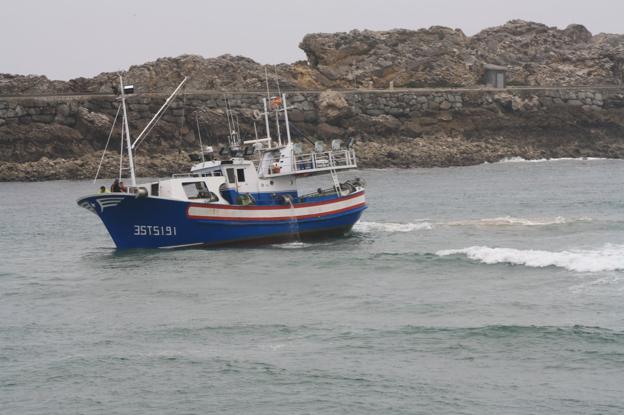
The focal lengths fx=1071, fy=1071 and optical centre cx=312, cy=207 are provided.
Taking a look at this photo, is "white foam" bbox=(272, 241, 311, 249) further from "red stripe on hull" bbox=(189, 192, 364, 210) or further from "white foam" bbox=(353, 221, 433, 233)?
"white foam" bbox=(353, 221, 433, 233)

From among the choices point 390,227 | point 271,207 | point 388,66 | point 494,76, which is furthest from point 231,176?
point 494,76

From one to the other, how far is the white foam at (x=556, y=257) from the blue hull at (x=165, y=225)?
6.93 m

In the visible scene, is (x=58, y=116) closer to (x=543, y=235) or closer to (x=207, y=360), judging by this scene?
(x=543, y=235)

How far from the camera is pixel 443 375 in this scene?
19562mm

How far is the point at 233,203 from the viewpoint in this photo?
125 feet

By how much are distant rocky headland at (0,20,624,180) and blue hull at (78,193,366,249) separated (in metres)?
39.6

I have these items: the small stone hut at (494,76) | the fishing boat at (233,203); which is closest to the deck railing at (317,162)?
the fishing boat at (233,203)

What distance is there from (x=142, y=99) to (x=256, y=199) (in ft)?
172

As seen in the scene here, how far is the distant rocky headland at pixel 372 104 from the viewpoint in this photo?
84981 mm

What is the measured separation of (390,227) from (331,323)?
18609mm

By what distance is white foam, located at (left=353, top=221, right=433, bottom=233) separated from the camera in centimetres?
4136

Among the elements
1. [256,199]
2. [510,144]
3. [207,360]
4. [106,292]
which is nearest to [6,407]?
[207,360]

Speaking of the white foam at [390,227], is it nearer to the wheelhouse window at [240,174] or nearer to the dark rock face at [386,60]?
the wheelhouse window at [240,174]

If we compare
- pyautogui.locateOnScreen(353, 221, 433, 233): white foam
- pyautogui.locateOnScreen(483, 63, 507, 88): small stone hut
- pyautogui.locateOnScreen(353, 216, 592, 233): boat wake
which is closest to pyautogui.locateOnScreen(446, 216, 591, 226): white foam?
pyautogui.locateOnScreen(353, 216, 592, 233): boat wake
